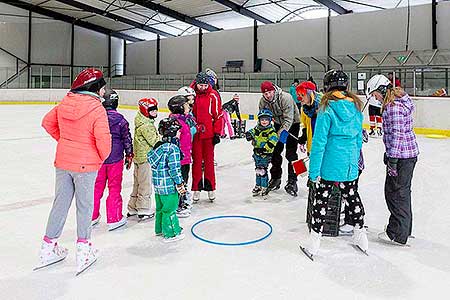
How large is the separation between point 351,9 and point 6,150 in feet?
55.1

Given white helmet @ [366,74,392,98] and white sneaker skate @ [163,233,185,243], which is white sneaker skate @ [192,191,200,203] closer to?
white sneaker skate @ [163,233,185,243]

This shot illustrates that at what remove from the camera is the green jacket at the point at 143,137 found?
11.8 ft

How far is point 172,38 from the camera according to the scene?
26891 millimetres

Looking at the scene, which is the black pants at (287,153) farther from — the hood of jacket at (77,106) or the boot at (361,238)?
the hood of jacket at (77,106)

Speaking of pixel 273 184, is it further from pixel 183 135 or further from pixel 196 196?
pixel 183 135

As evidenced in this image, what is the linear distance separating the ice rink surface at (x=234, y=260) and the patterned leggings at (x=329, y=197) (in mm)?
263

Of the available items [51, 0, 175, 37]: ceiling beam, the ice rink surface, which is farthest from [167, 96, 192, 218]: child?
[51, 0, 175, 37]: ceiling beam

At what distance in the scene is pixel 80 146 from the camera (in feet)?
8.21

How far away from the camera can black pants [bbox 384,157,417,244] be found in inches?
117

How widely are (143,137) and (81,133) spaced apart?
1151 mm

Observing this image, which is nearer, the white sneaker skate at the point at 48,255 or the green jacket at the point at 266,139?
the white sneaker skate at the point at 48,255

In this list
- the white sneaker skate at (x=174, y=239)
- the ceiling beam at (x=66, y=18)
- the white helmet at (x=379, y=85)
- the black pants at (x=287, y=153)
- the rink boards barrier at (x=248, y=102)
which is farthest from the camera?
the ceiling beam at (x=66, y=18)

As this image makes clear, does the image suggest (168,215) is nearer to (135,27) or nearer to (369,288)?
(369,288)

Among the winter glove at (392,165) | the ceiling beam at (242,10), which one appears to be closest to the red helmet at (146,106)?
the winter glove at (392,165)
